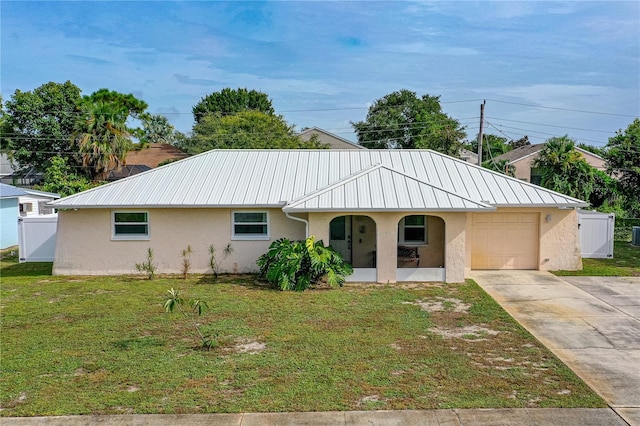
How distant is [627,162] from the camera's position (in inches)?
1139

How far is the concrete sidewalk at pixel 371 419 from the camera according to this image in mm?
6570

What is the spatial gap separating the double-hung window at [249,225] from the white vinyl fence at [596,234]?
12492 mm

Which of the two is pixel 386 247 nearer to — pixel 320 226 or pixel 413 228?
pixel 320 226

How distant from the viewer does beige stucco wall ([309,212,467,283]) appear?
49.2 ft

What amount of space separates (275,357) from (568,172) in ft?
76.8

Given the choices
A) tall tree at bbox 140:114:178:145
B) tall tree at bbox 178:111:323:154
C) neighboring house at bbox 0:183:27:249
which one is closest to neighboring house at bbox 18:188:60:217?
neighboring house at bbox 0:183:27:249

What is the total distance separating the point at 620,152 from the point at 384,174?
20254mm

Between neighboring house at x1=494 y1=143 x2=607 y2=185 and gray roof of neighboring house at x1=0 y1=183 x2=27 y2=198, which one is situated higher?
neighboring house at x1=494 y1=143 x2=607 y2=185

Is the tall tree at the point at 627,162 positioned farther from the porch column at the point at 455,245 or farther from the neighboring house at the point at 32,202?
the neighboring house at the point at 32,202

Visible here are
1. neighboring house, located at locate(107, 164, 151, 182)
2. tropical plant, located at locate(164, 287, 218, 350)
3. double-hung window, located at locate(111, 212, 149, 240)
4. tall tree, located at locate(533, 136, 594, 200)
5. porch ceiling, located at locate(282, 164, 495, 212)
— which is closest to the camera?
tropical plant, located at locate(164, 287, 218, 350)

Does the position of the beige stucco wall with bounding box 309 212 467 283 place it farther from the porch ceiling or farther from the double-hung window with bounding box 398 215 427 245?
the double-hung window with bounding box 398 215 427 245

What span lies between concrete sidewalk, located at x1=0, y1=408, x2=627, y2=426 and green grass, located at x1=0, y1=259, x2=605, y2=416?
0.18 meters

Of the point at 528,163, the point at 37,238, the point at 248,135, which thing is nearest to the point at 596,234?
the point at 37,238

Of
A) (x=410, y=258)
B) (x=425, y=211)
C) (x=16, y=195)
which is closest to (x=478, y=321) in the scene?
(x=425, y=211)
